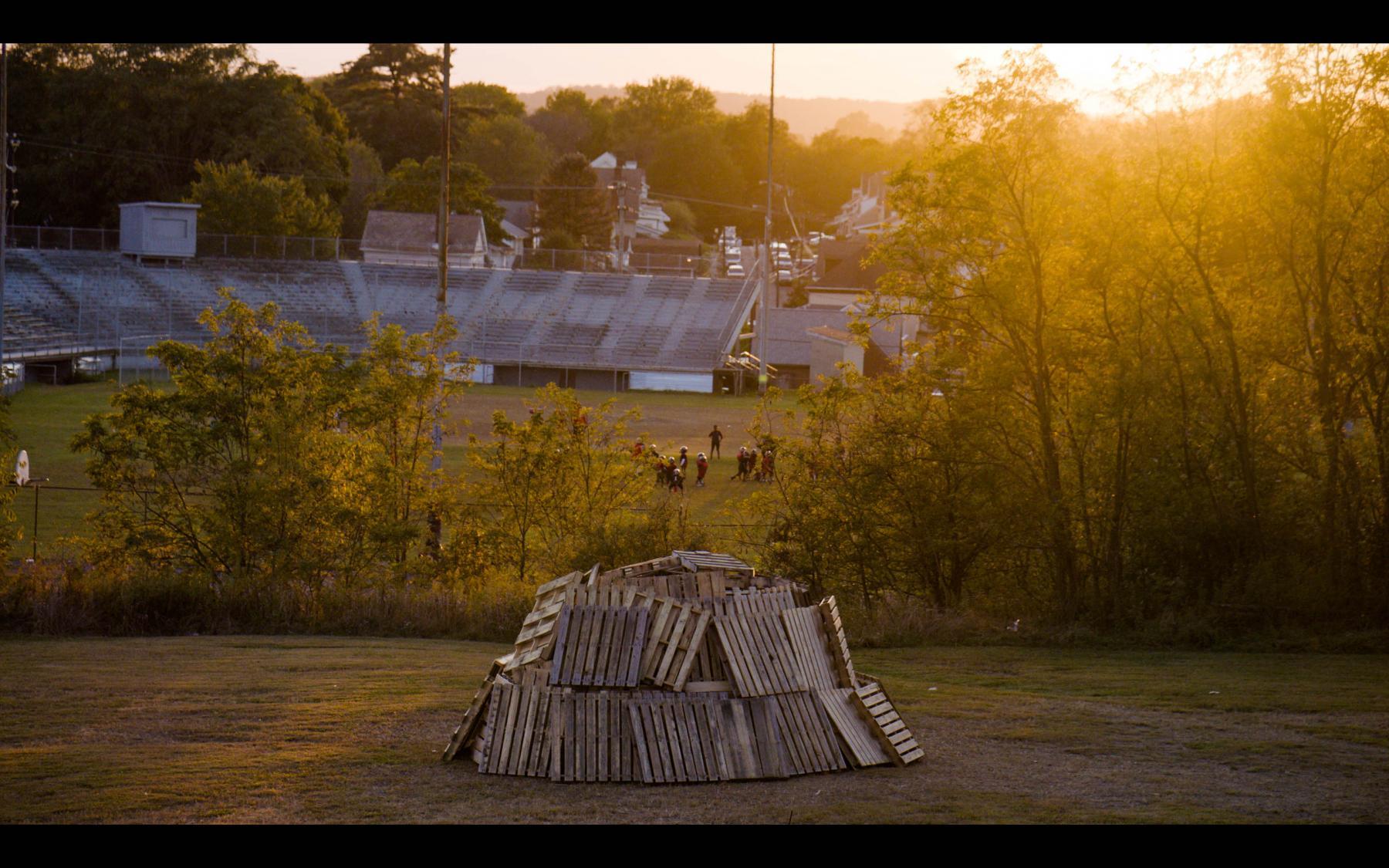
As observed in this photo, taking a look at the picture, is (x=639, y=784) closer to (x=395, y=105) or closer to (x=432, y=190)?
(x=432, y=190)

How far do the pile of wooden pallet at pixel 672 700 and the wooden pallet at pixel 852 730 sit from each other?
12mm

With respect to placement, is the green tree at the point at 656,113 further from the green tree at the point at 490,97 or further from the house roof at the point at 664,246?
the house roof at the point at 664,246

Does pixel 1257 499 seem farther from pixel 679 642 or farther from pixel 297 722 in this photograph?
pixel 297 722

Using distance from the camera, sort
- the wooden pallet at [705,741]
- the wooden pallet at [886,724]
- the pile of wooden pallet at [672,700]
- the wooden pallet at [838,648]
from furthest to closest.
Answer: the wooden pallet at [838,648] → the wooden pallet at [886,724] → the pile of wooden pallet at [672,700] → the wooden pallet at [705,741]

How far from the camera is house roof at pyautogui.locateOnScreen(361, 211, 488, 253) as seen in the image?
283ft

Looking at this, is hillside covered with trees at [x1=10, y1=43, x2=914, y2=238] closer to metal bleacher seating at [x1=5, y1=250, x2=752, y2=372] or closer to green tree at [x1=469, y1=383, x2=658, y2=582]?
metal bleacher seating at [x1=5, y1=250, x2=752, y2=372]

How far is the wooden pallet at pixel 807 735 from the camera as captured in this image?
11773mm

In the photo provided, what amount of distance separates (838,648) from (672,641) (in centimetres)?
210

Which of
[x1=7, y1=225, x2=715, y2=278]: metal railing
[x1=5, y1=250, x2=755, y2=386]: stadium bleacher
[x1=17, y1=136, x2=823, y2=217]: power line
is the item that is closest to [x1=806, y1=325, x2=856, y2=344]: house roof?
[x1=5, y1=250, x2=755, y2=386]: stadium bleacher

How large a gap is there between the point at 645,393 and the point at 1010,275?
44.8 meters

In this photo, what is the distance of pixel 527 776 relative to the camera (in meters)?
11.4

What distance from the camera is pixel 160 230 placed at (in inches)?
2842

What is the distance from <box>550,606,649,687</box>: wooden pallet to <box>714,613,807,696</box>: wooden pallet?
829 mm

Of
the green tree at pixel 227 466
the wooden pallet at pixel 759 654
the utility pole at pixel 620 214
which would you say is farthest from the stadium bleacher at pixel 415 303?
the wooden pallet at pixel 759 654
